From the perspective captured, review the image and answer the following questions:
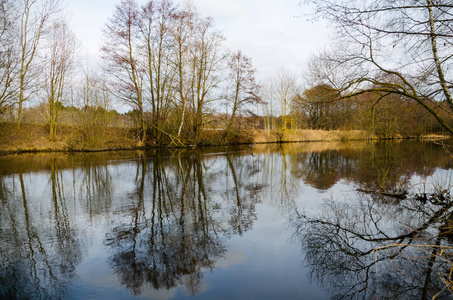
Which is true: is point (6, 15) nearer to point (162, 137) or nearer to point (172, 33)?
point (172, 33)

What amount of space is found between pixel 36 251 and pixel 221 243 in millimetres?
2768

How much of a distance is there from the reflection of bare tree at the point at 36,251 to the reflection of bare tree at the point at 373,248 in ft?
10.7

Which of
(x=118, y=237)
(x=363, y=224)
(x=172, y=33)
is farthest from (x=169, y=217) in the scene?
(x=172, y=33)

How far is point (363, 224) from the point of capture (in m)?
4.96

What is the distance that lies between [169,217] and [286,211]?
8.34 feet

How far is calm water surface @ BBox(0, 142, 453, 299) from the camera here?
3096 millimetres

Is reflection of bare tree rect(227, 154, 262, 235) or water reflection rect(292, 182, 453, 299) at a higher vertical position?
reflection of bare tree rect(227, 154, 262, 235)

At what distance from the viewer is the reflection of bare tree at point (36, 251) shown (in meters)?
3.07

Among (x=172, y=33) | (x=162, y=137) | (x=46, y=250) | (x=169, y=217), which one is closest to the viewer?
(x=46, y=250)

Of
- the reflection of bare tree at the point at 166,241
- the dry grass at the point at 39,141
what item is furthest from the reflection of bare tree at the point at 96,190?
the dry grass at the point at 39,141

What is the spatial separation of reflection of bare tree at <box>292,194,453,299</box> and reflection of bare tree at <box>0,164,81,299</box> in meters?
3.25

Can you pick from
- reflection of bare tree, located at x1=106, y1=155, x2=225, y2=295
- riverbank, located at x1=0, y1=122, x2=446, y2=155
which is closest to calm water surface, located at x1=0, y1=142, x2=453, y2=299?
reflection of bare tree, located at x1=106, y1=155, x2=225, y2=295

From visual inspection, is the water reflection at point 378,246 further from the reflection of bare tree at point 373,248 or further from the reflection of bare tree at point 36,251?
the reflection of bare tree at point 36,251

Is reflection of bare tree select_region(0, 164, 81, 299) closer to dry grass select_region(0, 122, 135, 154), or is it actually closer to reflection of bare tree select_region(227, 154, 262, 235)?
reflection of bare tree select_region(227, 154, 262, 235)
